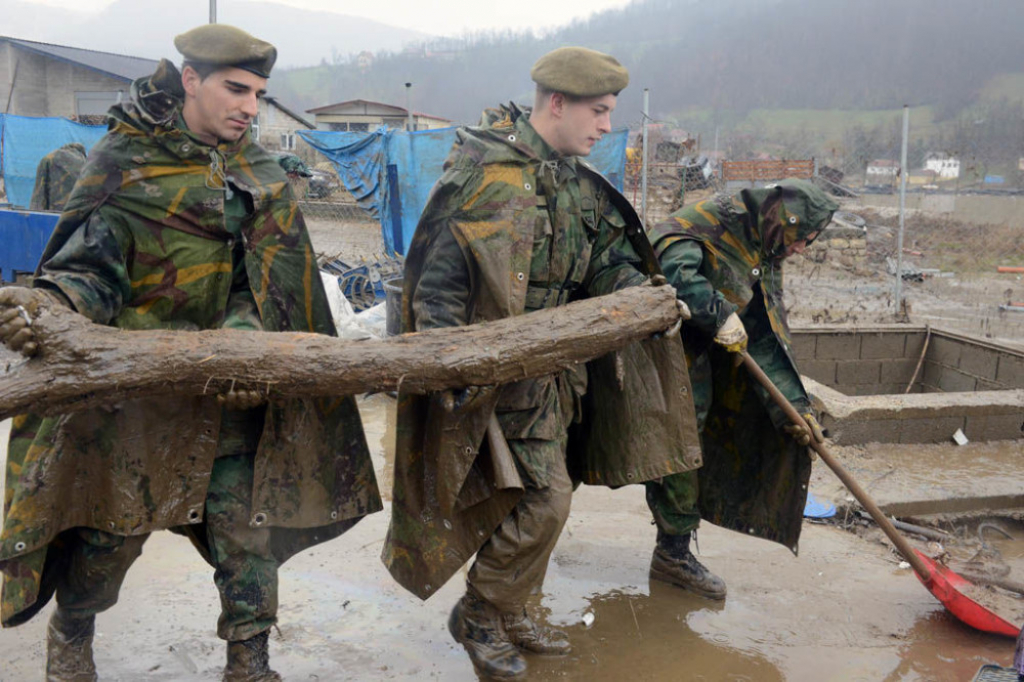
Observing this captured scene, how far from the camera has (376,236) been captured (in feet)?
52.1

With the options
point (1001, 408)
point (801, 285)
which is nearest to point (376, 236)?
point (801, 285)

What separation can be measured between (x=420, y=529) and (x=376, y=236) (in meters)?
13.1

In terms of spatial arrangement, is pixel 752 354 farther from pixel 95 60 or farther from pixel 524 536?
pixel 95 60

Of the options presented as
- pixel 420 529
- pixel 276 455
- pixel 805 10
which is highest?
pixel 805 10

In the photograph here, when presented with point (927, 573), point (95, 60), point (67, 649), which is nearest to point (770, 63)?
point (95, 60)

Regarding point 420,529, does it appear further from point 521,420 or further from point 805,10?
point 805,10

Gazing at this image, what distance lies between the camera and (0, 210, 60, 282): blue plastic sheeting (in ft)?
30.5

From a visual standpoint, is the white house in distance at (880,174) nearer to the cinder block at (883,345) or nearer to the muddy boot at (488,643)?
the cinder block at (883,345)

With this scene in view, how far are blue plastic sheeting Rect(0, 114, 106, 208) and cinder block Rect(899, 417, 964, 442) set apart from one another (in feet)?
38.9

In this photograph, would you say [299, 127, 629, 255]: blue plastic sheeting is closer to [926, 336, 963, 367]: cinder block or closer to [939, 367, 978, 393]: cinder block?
[926, 336, 963, 367]: cinder block

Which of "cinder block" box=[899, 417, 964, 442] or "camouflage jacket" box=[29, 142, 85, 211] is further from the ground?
"camouflage jacket" box=[29, 142, 85, 211]

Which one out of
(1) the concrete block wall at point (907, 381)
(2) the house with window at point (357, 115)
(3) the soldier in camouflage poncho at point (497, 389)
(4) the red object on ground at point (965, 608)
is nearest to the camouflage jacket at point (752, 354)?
(4) the red object on ground at point (965, 608)

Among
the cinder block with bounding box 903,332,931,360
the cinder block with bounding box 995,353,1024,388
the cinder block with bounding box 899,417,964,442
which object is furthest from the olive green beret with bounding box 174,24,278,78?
the cinder block with bounding box 903,332,931,360

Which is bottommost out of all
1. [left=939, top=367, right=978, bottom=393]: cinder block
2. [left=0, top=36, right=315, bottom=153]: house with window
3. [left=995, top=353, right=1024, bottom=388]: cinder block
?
[left=939, top=367, right=978, bottom=393]: cinder block
